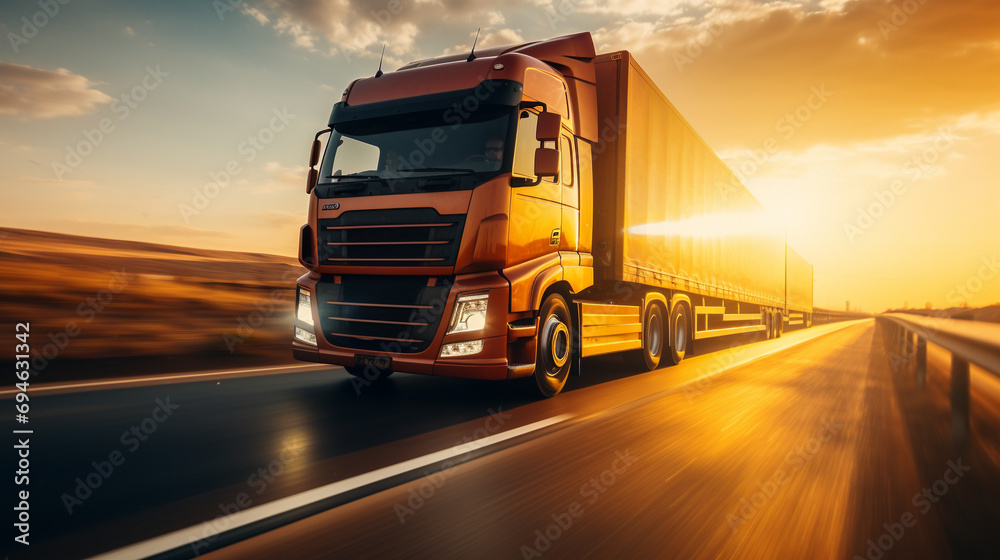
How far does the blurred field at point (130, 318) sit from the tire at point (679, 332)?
21.1 ft

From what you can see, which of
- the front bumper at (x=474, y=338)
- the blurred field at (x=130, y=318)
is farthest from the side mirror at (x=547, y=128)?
the blurred field at (x=130, y=318)

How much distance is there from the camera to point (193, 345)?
9508mm

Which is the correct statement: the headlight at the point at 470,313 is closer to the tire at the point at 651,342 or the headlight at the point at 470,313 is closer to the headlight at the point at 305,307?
the headlight at the point at 305,307

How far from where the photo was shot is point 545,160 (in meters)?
6.34

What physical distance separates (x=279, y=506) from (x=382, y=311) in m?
3.30

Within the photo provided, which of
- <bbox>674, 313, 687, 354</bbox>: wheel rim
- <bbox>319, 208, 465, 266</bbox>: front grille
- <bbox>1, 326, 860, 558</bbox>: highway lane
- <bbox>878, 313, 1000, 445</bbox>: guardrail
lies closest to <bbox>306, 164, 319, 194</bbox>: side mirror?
<bbox>319, 208, 465, 266</bbox>: front grille

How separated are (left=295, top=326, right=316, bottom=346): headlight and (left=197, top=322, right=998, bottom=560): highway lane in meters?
2.91

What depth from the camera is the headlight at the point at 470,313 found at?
20.1 ft

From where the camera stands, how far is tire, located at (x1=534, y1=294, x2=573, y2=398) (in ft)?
22.7

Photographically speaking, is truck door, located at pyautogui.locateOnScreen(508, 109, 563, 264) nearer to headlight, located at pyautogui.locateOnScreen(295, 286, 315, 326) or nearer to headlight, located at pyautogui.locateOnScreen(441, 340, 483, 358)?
headlight, located at pyautogui.locateOnScreen(441, 340, 483, 358)

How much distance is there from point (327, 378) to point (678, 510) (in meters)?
5.54

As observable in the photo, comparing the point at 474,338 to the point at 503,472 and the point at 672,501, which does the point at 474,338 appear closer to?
the point at 503,472

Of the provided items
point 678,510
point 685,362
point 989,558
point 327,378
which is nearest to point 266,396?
point 327,378

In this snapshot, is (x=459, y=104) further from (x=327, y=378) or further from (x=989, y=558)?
(x=989, y=558)
